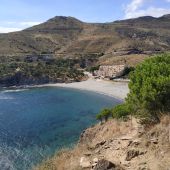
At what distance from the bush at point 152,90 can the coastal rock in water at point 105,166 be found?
8071 mm

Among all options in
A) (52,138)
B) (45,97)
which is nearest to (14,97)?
(45,97)

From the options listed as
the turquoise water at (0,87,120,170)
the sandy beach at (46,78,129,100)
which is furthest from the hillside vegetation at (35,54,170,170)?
the sandy beach at (46,78,129,100)

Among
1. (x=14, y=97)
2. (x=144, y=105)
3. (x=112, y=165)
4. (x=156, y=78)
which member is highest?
(x=156, y=78)

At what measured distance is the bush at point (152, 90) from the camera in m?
27.3

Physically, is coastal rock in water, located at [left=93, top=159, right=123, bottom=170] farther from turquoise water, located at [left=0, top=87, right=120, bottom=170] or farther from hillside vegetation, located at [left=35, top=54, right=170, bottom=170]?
turquoise water, located at [left=0, top=87, right=120, bottom=170]

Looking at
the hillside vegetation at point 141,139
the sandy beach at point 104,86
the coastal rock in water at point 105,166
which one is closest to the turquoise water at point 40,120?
the sandy beach at point 104,86

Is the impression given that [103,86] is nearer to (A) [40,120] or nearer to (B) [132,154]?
(A) [40,120]

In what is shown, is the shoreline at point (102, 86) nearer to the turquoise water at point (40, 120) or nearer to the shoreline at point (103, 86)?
the shoreline at point (103, 86)

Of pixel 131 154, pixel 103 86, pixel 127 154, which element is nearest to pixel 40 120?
pixel 103 86

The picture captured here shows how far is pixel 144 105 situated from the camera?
27734 millimetres

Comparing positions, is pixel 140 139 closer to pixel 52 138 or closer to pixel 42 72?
pixel 52 138

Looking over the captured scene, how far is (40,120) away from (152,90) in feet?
174

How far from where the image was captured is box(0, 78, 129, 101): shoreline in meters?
111

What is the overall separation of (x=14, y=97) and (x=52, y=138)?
5839 centimetres
